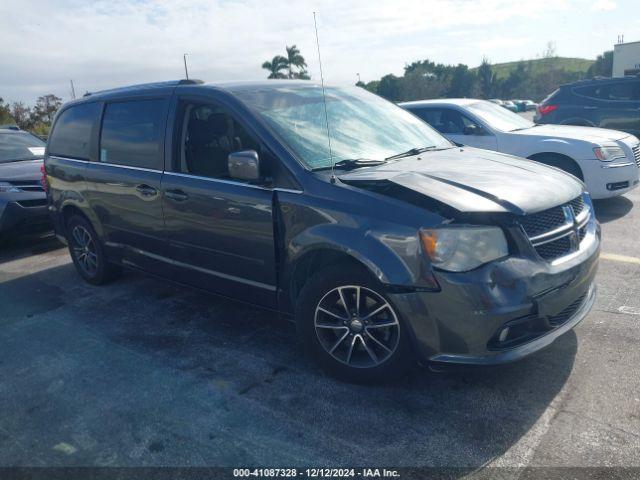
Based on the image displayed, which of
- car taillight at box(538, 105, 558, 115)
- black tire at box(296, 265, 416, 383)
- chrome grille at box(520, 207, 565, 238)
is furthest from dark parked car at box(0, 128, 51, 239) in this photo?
car taillight at box(538, 105, 558, 115)

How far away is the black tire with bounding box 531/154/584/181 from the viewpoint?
7074mm

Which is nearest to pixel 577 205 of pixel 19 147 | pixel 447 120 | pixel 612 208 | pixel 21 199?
pixel 612 208

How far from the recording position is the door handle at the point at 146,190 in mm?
4312

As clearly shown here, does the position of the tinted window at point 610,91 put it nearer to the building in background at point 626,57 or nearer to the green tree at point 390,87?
the building in background at point 626,57

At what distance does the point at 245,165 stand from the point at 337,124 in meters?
0.90

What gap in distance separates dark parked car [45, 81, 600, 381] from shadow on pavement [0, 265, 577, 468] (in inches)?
12.2

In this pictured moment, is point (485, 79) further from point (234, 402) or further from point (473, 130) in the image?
point (234, 402)

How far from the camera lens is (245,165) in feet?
11.3

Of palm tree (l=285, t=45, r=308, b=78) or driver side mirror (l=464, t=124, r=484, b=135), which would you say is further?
palm tree (l=285, t=45, r=308, b=78)

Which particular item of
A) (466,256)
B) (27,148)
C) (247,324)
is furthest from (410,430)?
(27,148)

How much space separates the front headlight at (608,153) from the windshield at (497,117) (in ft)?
4.08

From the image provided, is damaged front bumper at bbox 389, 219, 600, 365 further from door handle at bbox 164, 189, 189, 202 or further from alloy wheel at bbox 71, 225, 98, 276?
alloy wheel at bbox 71, 225, 98, 276

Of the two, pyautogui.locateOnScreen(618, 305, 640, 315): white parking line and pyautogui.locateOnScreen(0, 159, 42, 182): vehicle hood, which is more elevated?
pyautogui.locateOnScreen(0, 159, 42, 182): vehicle hood

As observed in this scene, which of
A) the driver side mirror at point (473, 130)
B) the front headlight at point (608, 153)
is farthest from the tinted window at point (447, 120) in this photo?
the front headlight at point (608, 153)
